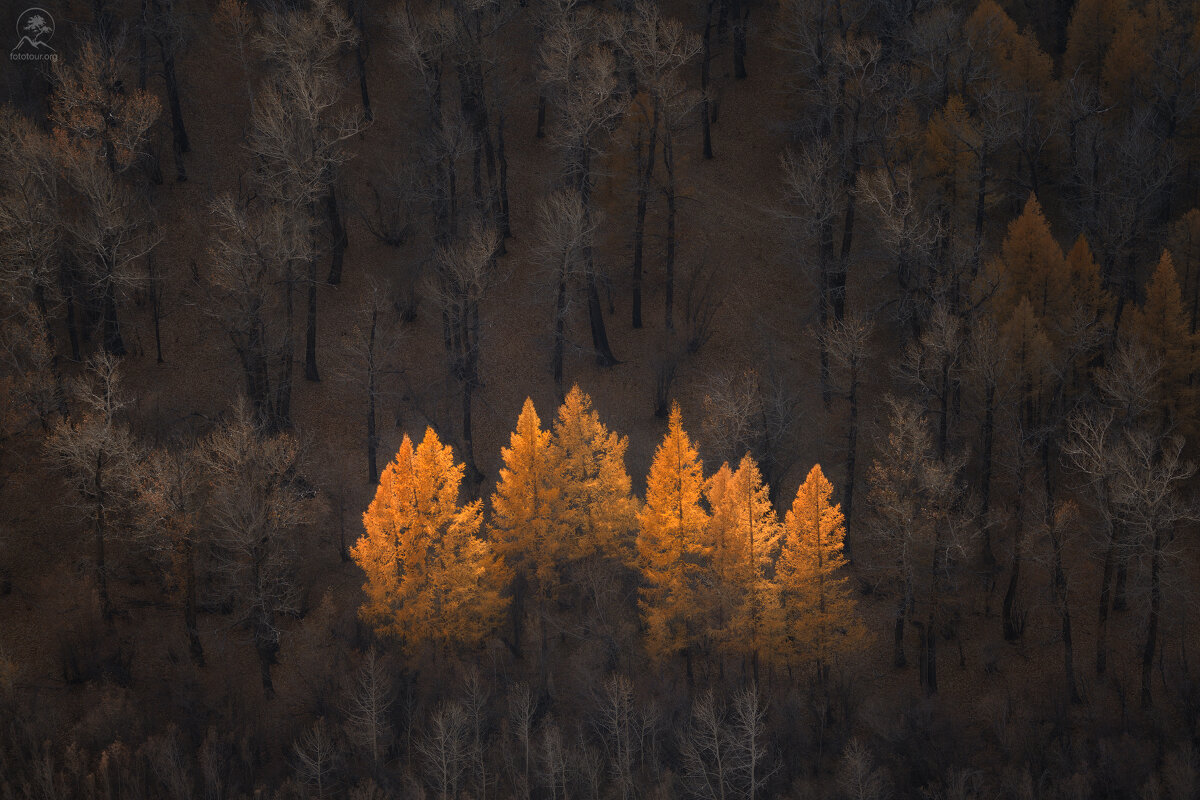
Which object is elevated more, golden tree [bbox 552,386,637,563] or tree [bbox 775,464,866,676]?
golden tree [bbox 552,386,637,563]

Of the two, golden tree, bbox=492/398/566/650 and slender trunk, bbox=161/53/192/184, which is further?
slender trunk, bbox=161/53/192/184

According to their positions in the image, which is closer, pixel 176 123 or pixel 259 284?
pixel 259 284

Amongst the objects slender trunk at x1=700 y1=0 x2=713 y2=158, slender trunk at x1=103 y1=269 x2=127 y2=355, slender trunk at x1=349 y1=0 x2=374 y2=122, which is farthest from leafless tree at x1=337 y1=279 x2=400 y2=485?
slender trunk at x1=700 y1=0 x2=713 y2=158

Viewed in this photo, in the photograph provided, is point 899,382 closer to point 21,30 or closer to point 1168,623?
point 1168,623

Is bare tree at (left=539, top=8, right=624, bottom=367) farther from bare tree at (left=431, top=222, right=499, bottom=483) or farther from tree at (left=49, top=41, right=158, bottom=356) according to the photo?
tree at (left=49, top=41, right=158, bottom=356)

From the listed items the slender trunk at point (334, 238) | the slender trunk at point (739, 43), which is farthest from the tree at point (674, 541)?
the slender trunk at point (739, 43)

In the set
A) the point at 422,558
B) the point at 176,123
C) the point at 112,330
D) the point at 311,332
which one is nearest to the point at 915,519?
the point at 422,558

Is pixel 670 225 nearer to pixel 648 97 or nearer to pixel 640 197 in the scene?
pixel 640 197
